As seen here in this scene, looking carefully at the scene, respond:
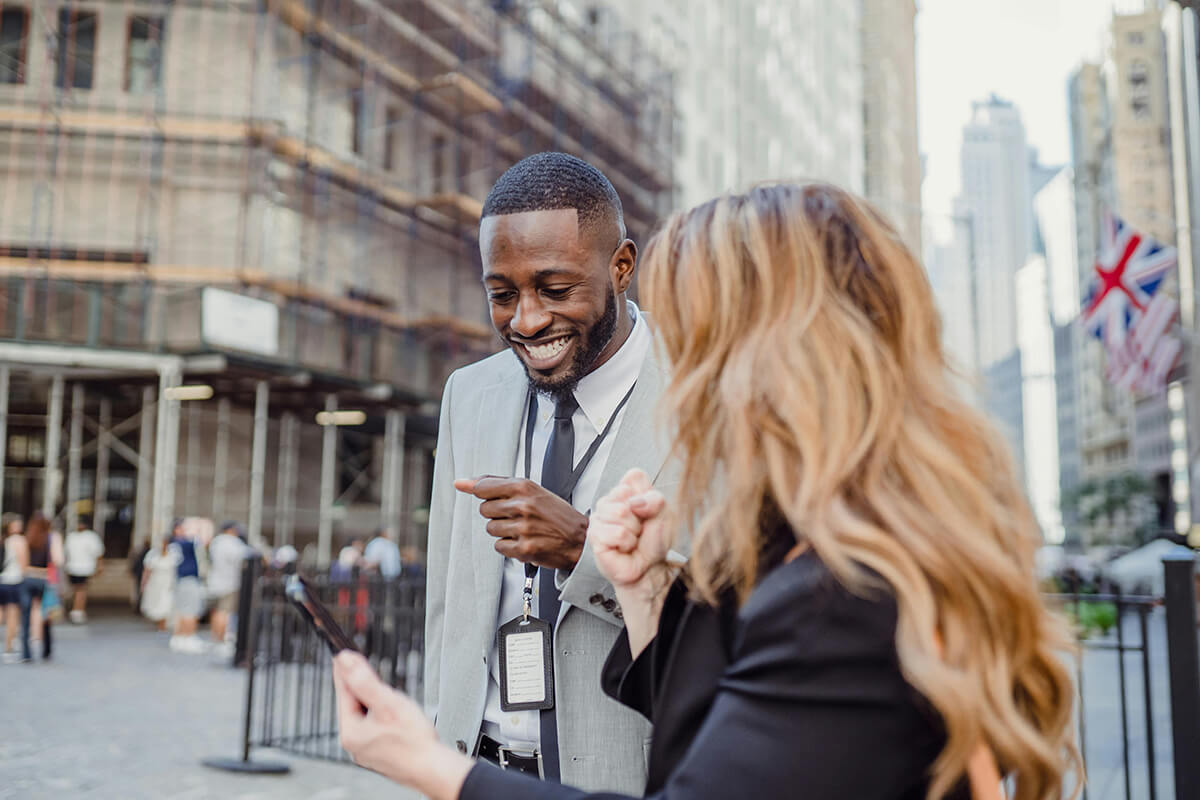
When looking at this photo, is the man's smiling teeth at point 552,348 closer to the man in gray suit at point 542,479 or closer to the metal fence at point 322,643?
the man in gray suit at point 542,479

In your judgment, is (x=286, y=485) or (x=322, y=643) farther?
(x=286, y=485)

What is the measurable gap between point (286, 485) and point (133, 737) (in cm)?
1535

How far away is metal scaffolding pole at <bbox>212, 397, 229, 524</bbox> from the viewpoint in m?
21.8

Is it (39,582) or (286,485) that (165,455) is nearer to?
(286,485)

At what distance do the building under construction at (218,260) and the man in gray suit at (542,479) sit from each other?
58.9ft

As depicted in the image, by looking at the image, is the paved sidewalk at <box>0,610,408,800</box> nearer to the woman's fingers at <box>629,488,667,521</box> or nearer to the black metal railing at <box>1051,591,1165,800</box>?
the black metal railing at <box>1051,591,1165,800</box>

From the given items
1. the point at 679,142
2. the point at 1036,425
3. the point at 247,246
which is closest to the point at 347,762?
the point at 247,246

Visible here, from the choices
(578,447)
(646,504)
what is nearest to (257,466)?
(578,447)

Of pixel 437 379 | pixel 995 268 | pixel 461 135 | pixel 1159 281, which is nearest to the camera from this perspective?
pixel 1159 281

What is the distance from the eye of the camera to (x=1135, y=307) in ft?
44.2

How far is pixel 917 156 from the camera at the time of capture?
416 feet

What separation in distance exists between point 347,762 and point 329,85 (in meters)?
20.5

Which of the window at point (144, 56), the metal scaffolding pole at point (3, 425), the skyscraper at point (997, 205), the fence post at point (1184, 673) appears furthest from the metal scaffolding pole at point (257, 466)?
the skyscraper at point (997, 205)

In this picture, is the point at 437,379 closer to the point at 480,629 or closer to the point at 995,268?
the point at 480,629
